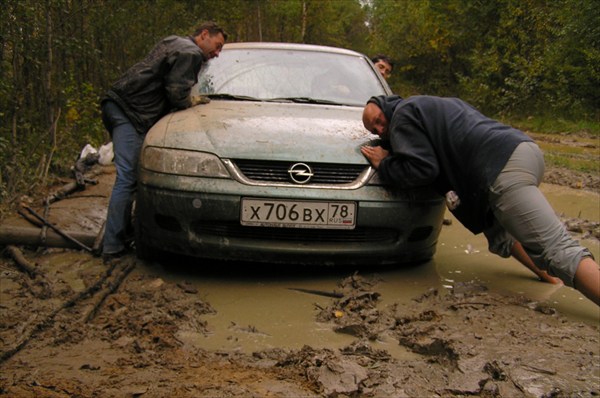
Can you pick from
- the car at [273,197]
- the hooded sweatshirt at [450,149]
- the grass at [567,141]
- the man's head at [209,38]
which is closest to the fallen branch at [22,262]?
the car at [273,197]

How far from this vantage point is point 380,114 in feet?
12.8

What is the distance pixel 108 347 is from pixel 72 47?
17.8ft

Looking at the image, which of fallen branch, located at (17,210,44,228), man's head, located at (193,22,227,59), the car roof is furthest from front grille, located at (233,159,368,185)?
fallen branch, located at (17,210,44,228)

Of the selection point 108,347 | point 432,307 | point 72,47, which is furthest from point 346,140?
point 72,47

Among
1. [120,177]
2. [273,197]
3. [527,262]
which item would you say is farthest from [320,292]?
[120,177]

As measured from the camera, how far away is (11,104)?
6648 mm

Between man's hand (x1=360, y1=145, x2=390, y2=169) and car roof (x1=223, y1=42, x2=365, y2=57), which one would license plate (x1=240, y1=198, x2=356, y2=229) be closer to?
man's hand (x1=360, y1=145, x2=390, y2=169)

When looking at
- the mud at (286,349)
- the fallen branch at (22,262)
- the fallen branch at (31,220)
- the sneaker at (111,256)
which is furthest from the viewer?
the fallen branch at (31,220)

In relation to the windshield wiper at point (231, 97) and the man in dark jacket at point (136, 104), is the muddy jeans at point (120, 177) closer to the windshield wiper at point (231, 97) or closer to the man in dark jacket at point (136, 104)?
the man in dark jacket at point (136, 104)

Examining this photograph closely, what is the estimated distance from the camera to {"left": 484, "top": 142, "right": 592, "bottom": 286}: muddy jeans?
335 centimetres

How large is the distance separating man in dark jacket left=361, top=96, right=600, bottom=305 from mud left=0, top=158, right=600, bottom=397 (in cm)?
37

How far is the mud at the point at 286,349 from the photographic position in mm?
2570

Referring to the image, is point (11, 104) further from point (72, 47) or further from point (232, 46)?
point (232, 46)

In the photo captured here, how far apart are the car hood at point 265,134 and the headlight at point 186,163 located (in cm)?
4
